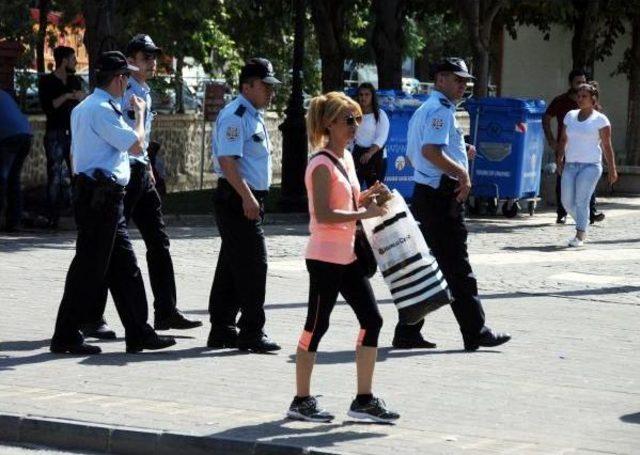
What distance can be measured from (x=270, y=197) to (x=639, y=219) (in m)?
5.62

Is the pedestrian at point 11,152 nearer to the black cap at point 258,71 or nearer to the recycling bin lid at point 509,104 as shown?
the recycling bin lid at point 509,104

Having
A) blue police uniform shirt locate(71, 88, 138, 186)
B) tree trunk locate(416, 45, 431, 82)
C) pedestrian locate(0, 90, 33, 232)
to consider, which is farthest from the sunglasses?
tree trunk locate(416, 45, 431, 82)

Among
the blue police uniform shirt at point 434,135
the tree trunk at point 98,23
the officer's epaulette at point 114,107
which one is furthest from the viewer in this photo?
the tree trunk at point 98,23

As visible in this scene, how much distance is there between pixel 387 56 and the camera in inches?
862

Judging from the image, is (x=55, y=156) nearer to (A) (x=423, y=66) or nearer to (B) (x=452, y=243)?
(B) (x=452, y=243)

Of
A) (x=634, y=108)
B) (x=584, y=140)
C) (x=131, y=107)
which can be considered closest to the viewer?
(x=131, y=107)

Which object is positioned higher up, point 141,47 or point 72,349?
point 141,47

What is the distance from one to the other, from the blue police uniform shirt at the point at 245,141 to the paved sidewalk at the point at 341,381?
1.12m

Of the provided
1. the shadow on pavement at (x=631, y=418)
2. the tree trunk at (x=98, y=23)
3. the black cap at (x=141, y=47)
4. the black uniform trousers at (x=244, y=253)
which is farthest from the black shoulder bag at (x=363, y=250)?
the tree trunk at (x=98, y=23)

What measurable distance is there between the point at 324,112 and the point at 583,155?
31.0 ft

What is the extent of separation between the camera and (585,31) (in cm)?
2419

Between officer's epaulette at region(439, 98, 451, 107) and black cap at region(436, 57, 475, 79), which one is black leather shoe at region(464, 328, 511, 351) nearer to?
officer's epaulette at region(439, 98, 451, 107)

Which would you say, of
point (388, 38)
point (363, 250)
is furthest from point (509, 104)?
point (363, 250)

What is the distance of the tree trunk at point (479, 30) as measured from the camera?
866 inches
